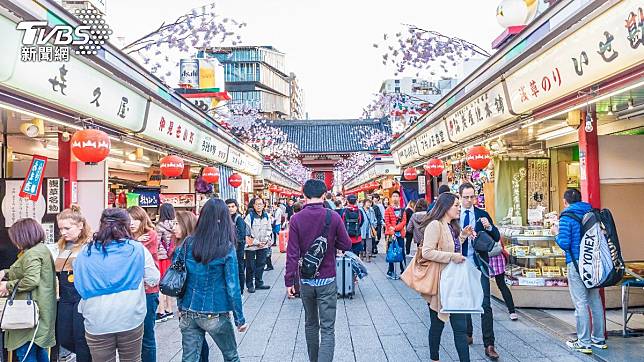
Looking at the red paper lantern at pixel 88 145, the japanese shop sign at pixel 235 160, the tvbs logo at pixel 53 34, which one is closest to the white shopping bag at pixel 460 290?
the red paper lantern at pixel 88 145

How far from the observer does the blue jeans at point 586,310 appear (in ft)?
18.7

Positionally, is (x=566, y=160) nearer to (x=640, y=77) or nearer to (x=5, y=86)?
(x=640, y=77)

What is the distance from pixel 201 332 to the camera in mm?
4254

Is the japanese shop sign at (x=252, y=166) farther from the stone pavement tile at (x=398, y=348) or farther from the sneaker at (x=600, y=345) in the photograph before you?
the sneaker at (x=600, y=345)

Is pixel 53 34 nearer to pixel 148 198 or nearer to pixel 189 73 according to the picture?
pixel 148 198

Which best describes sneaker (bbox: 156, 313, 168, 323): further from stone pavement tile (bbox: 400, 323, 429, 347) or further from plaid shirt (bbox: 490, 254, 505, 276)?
plaid shirt (bbox: 490, 254, 505, 276)

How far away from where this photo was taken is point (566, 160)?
1020 centimetres

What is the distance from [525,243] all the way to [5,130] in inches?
354

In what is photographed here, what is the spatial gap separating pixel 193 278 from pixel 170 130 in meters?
5.94

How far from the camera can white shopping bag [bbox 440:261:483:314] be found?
4660mm

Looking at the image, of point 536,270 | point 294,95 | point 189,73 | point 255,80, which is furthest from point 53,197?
point 294,95

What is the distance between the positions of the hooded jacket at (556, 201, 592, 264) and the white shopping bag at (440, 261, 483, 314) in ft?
5.38

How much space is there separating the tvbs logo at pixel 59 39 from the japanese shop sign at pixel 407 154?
34.6 feet

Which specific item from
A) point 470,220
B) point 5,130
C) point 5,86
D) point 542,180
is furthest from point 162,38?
point 542,180
